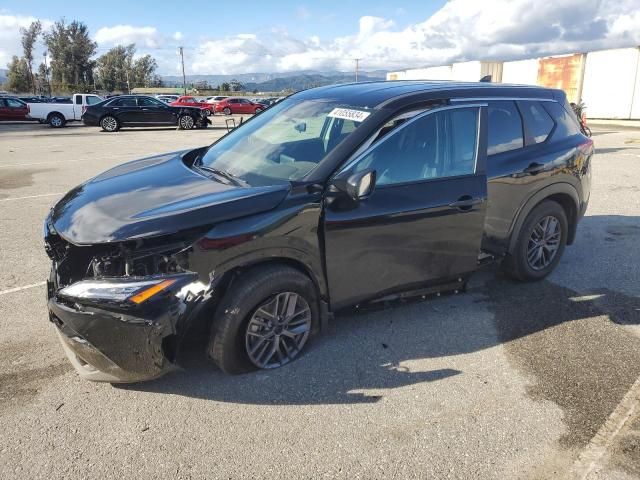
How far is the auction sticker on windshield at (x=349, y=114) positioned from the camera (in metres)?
3.47

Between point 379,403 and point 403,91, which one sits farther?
point 403,91

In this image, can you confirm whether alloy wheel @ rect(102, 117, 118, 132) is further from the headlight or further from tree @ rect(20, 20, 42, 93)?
tree @ rect(20, 20, 42, 93)

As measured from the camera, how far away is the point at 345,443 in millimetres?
2637

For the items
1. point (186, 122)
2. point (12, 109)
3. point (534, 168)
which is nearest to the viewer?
point (534, 168)

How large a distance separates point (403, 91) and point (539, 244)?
6.66 feet

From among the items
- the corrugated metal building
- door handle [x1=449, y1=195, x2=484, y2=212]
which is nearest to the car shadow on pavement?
door handle [x1=449, y1=195, x2=484, y2=212]

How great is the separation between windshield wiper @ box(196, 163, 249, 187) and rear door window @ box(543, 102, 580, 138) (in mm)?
2922

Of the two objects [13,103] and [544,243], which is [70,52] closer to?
[13,103]

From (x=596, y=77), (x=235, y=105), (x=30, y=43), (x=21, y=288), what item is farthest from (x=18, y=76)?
(x=21, y=288)

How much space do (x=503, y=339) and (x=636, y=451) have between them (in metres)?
1.22

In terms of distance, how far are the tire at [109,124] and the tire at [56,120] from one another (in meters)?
5.03

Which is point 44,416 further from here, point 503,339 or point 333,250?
point 503,339

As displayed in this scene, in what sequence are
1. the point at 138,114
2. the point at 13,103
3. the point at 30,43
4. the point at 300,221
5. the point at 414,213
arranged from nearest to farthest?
the point at 300,221 < the point at 414,213 < the point at 138,114 < the point at 13,103 < the point at 30,43

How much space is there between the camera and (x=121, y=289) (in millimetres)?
2648
